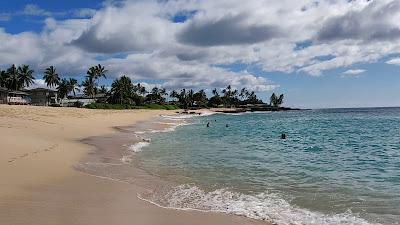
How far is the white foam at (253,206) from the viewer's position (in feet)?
29.1

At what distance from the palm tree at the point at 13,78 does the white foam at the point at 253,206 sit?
107041 millimetres

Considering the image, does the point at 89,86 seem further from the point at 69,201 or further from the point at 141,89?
the point at 69,201

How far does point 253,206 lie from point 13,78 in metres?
110

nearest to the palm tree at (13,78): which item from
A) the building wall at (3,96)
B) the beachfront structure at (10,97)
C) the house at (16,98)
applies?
the house at (16,98)

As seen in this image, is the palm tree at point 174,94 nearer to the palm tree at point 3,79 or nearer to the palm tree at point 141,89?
the palm tree at point 141,89

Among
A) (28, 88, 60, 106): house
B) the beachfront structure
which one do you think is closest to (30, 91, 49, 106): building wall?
(28, 88, 60, 106): house

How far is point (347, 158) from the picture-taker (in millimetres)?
20875

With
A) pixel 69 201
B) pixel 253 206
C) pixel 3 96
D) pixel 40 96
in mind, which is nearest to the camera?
pixel 69 201

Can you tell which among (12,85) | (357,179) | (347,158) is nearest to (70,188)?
(357,179)

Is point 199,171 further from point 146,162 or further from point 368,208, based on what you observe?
point 368,208

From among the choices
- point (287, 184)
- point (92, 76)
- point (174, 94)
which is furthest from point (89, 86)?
point (287, 184)

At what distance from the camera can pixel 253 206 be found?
10023 millimetres

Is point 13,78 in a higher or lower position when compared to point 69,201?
higher

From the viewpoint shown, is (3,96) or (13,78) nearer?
(3,96)
